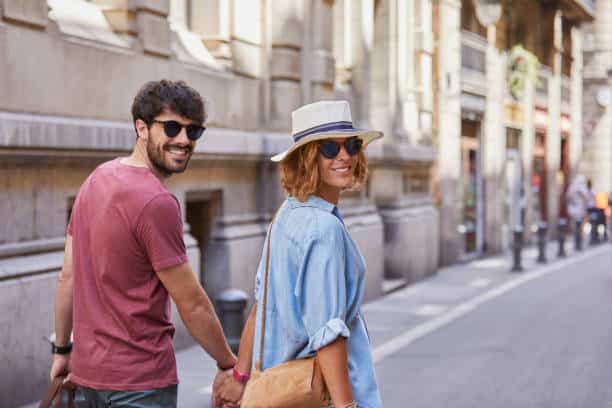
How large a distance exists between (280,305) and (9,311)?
4.07 meters

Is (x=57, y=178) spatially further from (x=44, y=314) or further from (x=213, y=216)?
(x=213, y=216)

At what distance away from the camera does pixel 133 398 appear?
2.97 m

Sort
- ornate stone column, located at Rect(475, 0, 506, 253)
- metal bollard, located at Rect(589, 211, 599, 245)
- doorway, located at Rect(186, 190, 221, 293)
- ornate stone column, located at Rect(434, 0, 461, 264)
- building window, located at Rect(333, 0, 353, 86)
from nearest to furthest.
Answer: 1. doorway, located at Rect(186, 190, 221, 293)
2. building window, located at Rect(333, 0, 353, 86)
3. ornate stone column, located at Rect(434, 0, 461, 264)
4. ornate stone column, located at Rect(475, 0, 506, 253)
5. metal bollard, located at Rect(589, 211, 599, 245)

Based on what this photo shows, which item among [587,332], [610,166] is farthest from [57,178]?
[610,166]

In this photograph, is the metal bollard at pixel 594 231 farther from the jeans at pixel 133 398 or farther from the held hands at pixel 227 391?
the jeans at pixel 133 398

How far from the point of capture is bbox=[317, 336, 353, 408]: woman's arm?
9.03 ft

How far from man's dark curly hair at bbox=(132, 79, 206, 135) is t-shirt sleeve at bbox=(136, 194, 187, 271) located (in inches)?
11.4

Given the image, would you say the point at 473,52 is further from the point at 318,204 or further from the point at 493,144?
the point at 318,204

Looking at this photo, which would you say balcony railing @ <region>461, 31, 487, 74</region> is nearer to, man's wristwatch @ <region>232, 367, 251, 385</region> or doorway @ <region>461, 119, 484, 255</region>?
doorway @ <region>461, 119, 484, 255</region>

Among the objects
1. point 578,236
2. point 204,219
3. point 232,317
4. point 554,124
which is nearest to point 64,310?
point 232,317

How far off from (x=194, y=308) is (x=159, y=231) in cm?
29

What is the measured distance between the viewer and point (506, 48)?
22.7 m

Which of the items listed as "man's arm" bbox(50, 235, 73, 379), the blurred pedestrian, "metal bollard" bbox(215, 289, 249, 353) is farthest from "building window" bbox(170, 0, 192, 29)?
the blurred pedestrian

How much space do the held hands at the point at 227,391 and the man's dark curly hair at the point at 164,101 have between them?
86 cm
